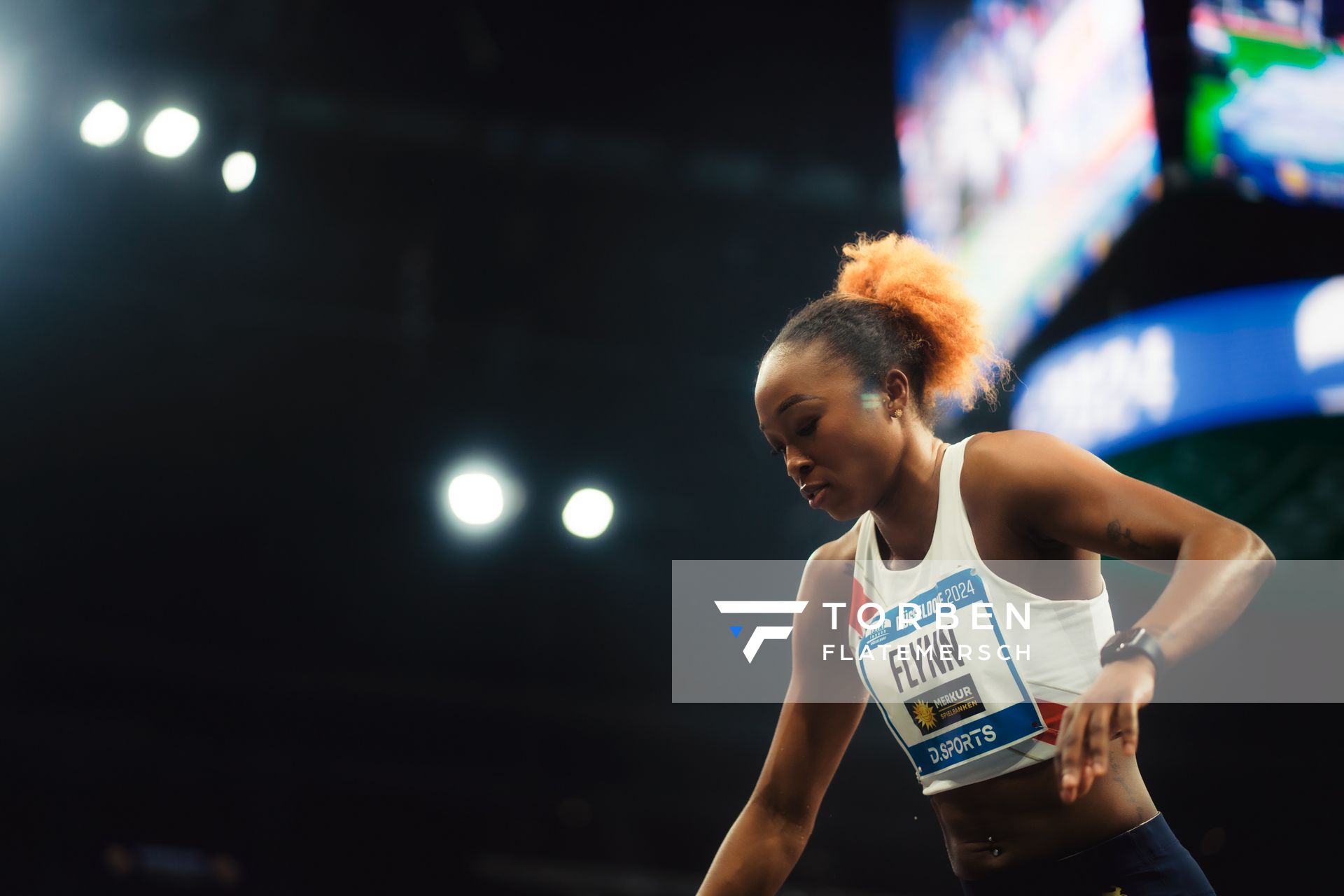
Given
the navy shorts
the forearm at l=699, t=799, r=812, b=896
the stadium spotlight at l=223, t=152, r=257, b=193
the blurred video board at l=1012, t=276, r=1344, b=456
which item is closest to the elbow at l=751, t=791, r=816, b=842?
the forearm at l=699, t=799, r=812, b=896

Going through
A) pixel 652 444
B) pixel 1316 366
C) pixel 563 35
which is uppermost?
pixel 563 35

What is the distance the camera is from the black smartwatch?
1.58 m

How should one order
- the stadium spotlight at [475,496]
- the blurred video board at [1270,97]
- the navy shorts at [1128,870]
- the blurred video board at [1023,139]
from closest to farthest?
the navy shorts at [1128,870] → the blurred video board at [1270,97] → the blurred video board at [1023,139] → the stadium spotlight at [475,496]

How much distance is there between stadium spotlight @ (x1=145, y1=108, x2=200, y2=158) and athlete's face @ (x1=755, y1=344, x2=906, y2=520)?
4932mm

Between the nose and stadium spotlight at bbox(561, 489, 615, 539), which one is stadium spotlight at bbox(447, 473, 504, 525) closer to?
stadium spotlight at bbox(561, 489, 615, 539)

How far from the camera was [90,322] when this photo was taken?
6684mm

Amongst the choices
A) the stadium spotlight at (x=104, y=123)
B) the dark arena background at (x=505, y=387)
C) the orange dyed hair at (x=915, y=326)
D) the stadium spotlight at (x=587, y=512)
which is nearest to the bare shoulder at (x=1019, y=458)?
the orange dyed hair at (x=915, y=326)

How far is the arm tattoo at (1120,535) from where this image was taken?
175 cm

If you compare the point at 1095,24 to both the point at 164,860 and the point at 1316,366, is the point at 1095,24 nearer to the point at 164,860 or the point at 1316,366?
the point at 1316,366

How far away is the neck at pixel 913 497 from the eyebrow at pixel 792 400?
0.22 meters

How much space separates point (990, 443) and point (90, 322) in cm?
624

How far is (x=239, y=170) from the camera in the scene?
6.11 m

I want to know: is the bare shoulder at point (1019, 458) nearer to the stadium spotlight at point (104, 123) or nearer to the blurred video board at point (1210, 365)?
the blurred video board at point (1210, 365)

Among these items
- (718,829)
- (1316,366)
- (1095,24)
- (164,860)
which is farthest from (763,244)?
(164,860)
